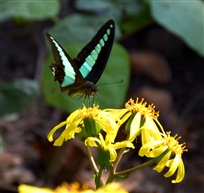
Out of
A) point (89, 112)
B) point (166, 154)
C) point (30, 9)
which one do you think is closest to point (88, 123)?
point (89, 112)

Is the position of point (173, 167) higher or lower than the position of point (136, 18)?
higher

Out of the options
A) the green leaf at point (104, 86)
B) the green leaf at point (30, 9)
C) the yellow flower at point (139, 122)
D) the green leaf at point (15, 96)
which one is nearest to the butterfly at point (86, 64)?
the yellow flower at point (139, 122)

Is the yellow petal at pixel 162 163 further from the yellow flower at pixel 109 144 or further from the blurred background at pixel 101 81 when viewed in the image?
the blurred background at pixel 101 81

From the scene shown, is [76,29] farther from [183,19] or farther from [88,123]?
[88,123]

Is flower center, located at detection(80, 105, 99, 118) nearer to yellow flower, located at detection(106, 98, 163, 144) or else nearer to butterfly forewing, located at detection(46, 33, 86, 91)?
yellow flower, located at detection(106, 98, 163, 144)

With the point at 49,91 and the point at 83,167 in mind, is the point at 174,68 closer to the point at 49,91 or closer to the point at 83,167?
the point at 83,167

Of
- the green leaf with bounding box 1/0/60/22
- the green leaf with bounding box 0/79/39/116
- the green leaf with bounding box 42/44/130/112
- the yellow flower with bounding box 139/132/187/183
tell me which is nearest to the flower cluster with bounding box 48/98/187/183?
the yellow flower with bounding box 139/132/187/183
